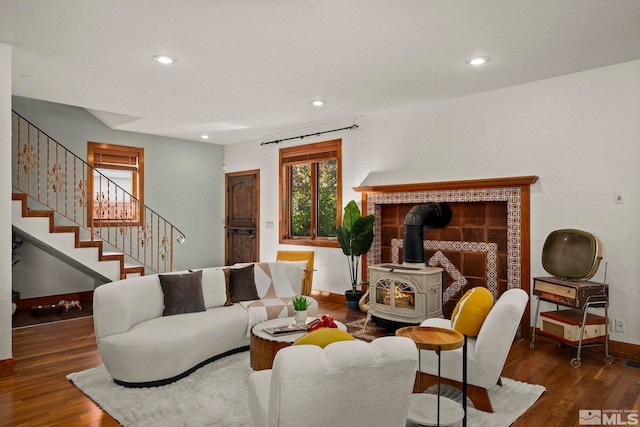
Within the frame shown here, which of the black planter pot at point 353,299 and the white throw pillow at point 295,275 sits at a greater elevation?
the white throw pillow at point 295,275

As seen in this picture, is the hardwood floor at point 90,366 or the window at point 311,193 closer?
the hardwood floor at point 90,366

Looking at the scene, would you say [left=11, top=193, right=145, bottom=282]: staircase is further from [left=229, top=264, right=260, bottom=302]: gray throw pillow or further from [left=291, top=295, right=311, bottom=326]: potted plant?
[left=291, top=295, right=311, bottom=326]: potted plant

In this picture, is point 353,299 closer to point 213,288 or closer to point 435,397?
point 213,288

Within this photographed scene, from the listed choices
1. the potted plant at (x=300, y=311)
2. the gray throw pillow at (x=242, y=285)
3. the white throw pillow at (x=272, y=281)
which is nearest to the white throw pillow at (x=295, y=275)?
the white throw pillow at (x=272, y=281)

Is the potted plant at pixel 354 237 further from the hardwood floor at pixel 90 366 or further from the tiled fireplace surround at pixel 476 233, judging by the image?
the hardwood floor at pixel 90 366

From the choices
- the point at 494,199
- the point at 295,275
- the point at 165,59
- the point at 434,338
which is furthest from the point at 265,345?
the point at 494,199

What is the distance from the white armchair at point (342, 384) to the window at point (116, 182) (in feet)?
18.5

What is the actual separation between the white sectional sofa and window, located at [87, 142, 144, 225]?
124 inches

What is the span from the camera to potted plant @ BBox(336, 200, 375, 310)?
5648 mm

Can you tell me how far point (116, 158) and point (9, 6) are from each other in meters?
4.42

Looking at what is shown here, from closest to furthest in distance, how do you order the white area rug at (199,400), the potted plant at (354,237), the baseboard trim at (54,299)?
the white area rug at (199,400)
the potted plant at (354,237)
the baseboard trim at (54,299)

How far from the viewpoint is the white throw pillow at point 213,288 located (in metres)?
4.17

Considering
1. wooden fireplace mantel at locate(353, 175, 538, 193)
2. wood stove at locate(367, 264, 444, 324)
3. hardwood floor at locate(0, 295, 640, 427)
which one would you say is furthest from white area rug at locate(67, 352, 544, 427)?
wooden fireplace mantel at locate(353, 175, 538, 193)

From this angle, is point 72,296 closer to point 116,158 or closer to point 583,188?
point 116,158
